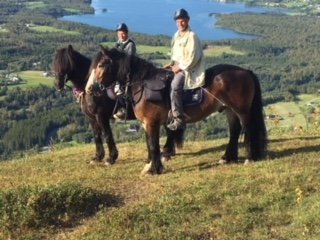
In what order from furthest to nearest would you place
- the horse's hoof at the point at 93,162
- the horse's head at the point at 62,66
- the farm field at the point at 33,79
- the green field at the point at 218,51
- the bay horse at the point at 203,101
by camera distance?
1. the green field at the point at 218,51
2. the farm field at the point at 33,79
3. the horse's hoof at the point at 93,162
4. the horse's head at the point at 62,66
5. the bay horse at the point at 203,101

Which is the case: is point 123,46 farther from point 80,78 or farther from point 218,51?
point 218,51

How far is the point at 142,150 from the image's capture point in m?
13.5

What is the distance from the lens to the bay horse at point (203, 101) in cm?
1028

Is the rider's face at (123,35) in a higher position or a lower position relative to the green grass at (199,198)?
higher

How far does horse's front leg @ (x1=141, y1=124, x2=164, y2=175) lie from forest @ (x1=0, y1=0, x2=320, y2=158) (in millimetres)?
8828

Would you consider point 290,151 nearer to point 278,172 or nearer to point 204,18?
point 278,172

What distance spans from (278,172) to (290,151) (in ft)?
7.62

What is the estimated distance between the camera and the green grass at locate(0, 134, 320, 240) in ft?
24.4

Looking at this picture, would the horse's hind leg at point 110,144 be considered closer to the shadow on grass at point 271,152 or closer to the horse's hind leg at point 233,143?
the shadow on grass at point 271,152

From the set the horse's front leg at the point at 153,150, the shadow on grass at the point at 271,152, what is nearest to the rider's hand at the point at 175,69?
the horse's front leg at the point at 153,150

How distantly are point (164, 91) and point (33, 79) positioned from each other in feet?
231

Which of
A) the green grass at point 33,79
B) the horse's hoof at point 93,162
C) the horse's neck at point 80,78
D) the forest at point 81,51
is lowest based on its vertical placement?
the green grass at point 33,79

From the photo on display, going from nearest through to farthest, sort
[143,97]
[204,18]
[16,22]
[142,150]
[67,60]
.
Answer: [143,97] → [67,60] → [142,150] → [16,22] → [204,18]

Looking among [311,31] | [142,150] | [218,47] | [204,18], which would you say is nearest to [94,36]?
[218,47]
